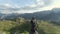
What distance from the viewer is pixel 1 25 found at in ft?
229

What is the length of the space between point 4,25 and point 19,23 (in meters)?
6.42

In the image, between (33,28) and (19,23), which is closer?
(33,28)

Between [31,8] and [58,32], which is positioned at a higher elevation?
[31,8]

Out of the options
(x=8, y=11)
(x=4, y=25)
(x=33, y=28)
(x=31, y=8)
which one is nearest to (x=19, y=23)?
(x=4, y=25)

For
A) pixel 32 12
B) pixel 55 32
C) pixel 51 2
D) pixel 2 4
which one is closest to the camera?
pixel 55 32

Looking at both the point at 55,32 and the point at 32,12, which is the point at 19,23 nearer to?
the point at 55,32

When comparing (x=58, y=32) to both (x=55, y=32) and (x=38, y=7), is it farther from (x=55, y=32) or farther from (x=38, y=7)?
(x=38, y=7)

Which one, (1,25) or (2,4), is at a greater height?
(2,4)

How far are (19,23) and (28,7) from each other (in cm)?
4147

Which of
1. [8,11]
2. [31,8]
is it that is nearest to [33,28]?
[8,11]

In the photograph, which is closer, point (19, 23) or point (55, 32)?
point (55, 32)

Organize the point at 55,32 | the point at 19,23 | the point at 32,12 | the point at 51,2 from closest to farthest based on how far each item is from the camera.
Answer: the point at 55,32
the point at 19,23
the point at 51,2
the point at 32,12

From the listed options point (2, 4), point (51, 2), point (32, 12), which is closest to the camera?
point (2, 4)

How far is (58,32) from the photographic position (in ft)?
208
